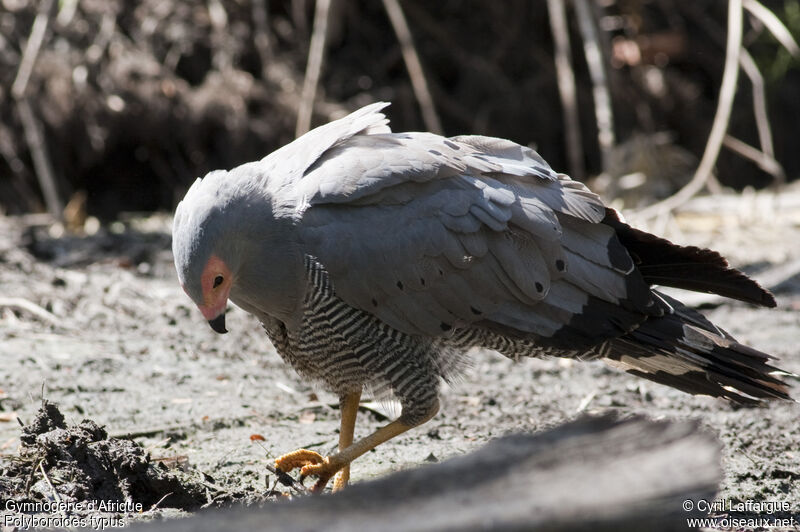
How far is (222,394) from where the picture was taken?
4.98 meters

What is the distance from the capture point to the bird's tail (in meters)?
3.94

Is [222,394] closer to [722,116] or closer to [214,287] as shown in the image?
[214,287]

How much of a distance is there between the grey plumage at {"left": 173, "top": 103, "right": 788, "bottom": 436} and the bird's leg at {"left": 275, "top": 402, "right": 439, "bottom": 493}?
0.07m

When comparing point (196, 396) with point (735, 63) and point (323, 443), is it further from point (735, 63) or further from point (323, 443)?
point (735, 63)

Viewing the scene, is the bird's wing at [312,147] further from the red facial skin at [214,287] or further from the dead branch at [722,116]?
the dead branch at [722,116]

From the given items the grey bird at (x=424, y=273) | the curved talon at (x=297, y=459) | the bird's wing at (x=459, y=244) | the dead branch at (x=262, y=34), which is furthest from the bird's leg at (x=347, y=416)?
the dead branch at (x=262, y=34)

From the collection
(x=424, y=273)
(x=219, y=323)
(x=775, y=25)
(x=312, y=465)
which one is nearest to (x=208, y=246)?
(x=219, y=323)

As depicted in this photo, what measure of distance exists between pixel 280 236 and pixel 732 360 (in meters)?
1.96

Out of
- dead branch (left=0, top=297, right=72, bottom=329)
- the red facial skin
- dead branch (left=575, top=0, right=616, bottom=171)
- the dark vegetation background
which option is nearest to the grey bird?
the red facial skin

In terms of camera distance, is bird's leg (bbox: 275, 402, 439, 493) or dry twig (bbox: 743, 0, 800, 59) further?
dry twig (bbox: 743, 0, 800, 59)

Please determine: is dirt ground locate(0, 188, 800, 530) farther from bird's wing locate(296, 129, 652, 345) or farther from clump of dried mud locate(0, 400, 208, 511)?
bird's wing locate(296, 129, 652, 345)

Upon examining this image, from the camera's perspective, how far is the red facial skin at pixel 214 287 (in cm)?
376

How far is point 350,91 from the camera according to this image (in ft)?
33.8

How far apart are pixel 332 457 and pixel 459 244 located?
3.37 feet
